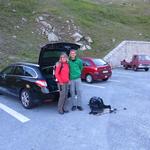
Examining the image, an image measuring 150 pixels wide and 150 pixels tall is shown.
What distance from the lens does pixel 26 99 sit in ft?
38.8

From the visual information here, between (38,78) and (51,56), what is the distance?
103 centimetres

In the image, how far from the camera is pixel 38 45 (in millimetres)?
30344

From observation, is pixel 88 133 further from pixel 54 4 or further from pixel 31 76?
pixel 54 4

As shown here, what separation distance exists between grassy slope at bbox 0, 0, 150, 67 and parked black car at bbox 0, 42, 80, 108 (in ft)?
35.1

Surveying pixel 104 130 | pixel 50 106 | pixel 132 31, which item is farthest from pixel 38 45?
pixel 104 130

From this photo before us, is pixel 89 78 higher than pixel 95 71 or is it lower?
lower

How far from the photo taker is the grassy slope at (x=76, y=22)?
93.5 feet

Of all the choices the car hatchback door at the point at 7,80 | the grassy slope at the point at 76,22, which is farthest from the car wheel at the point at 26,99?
the grassy slope at the point at 76,22

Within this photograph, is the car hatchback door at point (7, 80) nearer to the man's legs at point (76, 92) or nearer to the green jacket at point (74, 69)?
the man's legs at point (76, 92)

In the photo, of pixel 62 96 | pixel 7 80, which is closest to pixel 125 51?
pixel 7 80

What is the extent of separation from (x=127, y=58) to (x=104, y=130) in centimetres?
2721

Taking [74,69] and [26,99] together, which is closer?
[74,69]

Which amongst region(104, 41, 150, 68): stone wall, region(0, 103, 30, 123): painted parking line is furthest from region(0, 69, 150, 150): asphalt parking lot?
region(104, 41, 150, 68): stone wall

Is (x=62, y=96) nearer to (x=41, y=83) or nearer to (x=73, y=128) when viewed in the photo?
(x=41, y=83)
